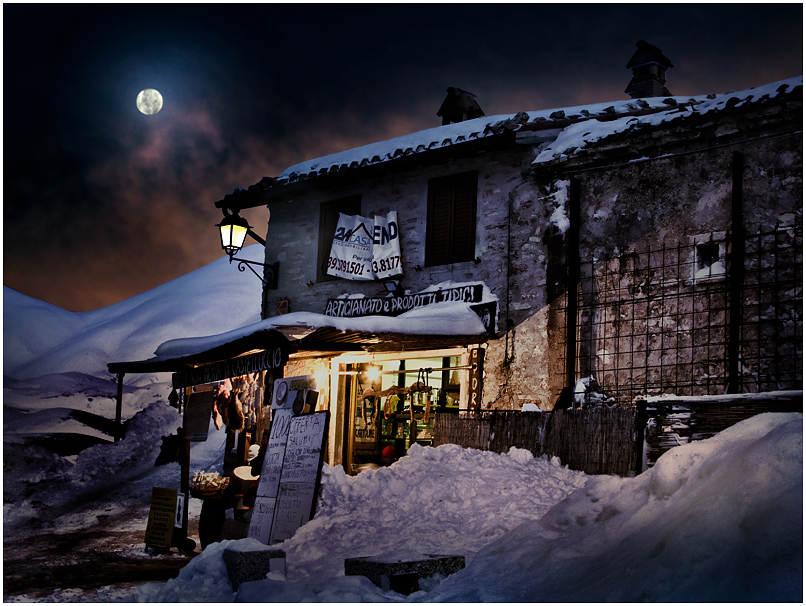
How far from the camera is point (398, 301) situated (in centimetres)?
1344

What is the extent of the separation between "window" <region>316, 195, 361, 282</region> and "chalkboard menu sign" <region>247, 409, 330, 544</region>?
208 inches

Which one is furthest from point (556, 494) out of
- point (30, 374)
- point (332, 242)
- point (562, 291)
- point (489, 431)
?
point (30, 374)

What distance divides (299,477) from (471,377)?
13.5 ft

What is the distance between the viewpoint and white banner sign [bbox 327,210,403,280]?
45.6 feet

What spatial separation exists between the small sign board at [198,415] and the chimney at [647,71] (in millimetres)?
10641

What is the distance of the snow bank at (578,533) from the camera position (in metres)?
4.97

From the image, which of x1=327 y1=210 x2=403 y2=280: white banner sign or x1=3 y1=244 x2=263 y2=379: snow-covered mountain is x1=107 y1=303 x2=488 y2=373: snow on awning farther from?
x1=3 y1=244 x2=263 y2=379: snow-covered mountain

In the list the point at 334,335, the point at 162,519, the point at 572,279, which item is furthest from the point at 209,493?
the point at 572,279

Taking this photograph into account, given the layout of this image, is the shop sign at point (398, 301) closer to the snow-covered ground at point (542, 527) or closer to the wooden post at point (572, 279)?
the wooden post at point (572, 279)

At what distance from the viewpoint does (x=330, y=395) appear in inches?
555

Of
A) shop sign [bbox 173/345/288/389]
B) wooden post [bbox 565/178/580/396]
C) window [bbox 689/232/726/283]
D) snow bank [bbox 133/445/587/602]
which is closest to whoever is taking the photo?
snow bank [bbox 133/445/587/602]

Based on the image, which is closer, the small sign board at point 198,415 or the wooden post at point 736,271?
the wooden post at point 736,271

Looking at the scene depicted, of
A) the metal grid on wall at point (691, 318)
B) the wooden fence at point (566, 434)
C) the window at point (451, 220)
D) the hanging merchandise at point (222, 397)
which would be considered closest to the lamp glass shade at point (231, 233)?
the hanging merchandise at point (222, 397)

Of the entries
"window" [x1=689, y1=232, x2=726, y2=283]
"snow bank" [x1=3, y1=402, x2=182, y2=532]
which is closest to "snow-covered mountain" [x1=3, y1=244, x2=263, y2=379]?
"snow bank" [x1=3, y1=402, x2=182, y2=532]
